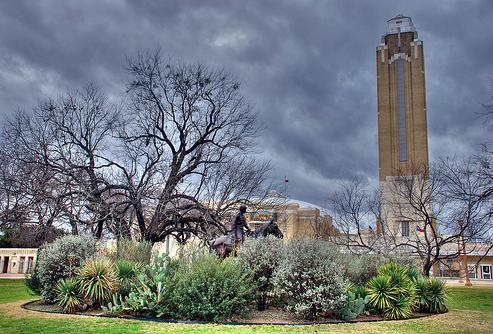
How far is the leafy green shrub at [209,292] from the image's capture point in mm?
11320

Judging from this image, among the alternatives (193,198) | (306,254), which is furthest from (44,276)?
(193,198)

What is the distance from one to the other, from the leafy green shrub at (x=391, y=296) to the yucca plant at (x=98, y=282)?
7.18 meters

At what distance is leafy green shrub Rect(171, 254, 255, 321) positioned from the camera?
11.3 m

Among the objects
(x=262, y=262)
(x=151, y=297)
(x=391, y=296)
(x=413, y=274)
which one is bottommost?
(x=151, y=297)

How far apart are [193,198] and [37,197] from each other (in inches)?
294

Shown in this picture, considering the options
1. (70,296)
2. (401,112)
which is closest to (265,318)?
(70,296)

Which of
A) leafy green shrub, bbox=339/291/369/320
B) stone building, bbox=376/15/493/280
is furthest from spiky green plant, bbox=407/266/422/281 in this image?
stone building, bbox=376/15/493/280

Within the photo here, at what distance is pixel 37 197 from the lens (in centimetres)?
2252

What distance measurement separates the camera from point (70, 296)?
12.8 m

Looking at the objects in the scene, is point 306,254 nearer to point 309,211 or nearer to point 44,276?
point 44,276

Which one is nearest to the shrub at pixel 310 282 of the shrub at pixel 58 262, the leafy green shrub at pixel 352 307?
the leafy green shrub at pixel 352 307

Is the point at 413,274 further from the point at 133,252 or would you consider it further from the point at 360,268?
the point at 133,252

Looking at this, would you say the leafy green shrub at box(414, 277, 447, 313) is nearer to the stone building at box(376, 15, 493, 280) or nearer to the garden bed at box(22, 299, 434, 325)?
the garden bed at box(22, 299, 434, 325)

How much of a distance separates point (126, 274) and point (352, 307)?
257 inches
